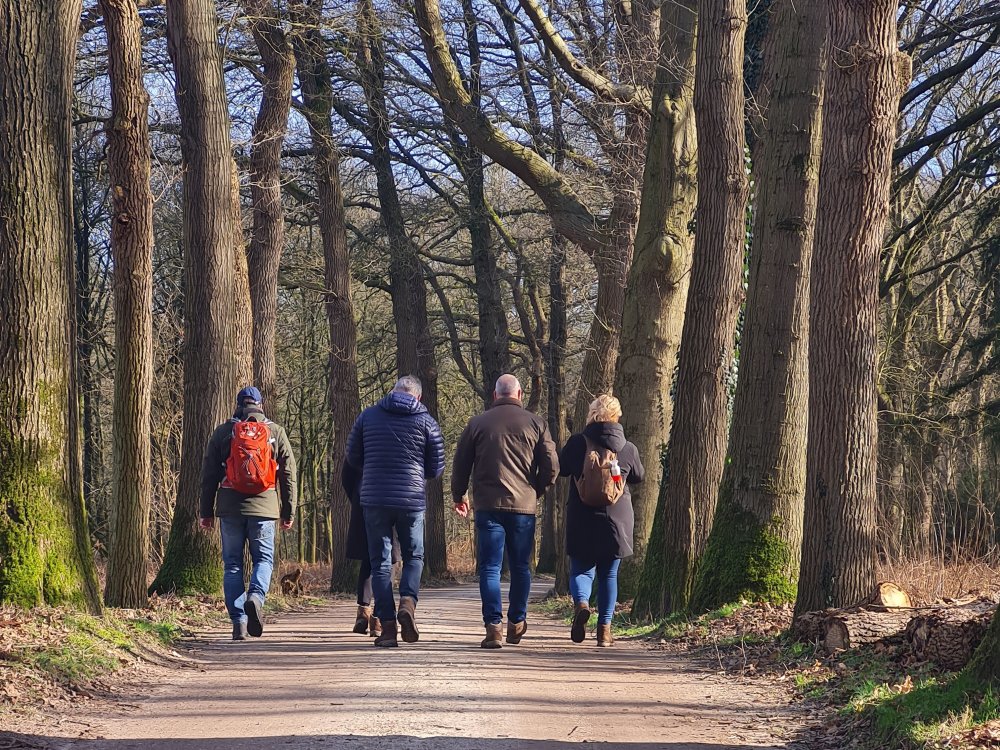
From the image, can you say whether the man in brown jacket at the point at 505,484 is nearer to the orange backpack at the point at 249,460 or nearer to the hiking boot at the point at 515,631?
the hiking boot at the point at 515,631

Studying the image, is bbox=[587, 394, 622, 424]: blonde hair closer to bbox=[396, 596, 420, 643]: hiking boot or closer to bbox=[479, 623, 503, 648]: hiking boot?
bbox=[479, 623, 503, 648]: hiking boot

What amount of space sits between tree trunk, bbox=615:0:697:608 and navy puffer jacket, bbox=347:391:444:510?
4852mm

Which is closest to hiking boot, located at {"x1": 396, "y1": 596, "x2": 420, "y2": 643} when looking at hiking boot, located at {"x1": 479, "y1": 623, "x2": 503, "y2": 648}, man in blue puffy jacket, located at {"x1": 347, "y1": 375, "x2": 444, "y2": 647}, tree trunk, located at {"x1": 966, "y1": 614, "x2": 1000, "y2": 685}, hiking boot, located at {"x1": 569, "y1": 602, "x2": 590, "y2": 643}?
man in blue puffy jacket, located at {"x1": 347, "y1": 375, "x2": 444, "y2": 647}

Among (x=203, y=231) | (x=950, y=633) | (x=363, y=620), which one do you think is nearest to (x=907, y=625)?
(x=950, y=633)

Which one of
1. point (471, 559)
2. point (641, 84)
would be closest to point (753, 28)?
point (641, 84)

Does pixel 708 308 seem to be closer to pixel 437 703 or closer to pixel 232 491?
pixel 232 491

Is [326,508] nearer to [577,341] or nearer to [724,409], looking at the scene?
[577,341]

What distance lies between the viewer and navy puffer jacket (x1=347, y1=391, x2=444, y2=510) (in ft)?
31.3

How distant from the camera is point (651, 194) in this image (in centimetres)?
1399

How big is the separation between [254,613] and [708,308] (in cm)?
535

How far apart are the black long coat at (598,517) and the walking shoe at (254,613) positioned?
2.65 meters

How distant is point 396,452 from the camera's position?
31.5 ft

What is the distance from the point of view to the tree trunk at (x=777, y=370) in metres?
10.4

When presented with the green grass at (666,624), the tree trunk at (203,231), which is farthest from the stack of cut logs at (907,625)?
the tree trunk at (203,231)
